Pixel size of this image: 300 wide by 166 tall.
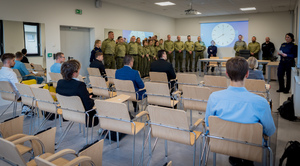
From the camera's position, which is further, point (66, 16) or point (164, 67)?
point (66, 16)

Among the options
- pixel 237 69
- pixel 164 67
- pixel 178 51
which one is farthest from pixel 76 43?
pixel 237 69

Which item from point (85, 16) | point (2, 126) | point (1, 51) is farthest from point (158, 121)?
point (85, 16)

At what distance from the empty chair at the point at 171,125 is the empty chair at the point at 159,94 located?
1.37 m

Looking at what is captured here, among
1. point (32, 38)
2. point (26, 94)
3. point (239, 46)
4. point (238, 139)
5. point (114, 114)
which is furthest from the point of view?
point (239, 46)

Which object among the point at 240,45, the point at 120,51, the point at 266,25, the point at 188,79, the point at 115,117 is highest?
the point at 266,25

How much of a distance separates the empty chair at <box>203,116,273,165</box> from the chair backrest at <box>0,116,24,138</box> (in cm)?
209

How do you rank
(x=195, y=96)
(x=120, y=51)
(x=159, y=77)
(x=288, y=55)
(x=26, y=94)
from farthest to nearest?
(x=120, y=51) → (x=288, y=55) → (x=159, y=77) → (x=26, y=94) → (x=195, y=96)

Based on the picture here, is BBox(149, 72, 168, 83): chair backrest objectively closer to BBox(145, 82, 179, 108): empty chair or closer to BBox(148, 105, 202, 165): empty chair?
BBox(145, 82, 179, 108): empty chair

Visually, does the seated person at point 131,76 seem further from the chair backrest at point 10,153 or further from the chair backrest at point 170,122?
the chair backrest at point 10,153

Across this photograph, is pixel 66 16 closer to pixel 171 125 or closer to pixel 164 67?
pixel 164 67

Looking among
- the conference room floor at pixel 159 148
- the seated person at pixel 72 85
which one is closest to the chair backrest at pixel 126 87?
the conference room floor at pixel 159 148

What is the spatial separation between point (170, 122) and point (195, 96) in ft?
4.56

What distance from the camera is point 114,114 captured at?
2896mm

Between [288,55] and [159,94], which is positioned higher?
[288,55]
